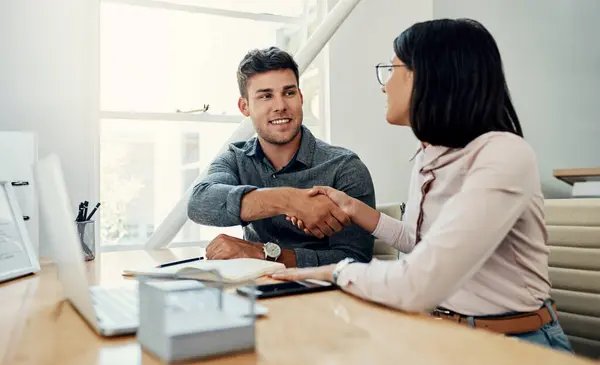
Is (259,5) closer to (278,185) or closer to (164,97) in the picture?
(164,97)

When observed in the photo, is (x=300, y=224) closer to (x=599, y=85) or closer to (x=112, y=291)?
(x=112, y=291)

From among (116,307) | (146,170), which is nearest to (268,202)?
(116,307)

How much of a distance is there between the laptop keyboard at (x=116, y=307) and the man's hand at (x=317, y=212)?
647 millimetres

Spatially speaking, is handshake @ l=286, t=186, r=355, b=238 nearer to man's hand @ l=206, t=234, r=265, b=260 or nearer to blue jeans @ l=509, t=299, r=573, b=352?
man's hand @ l=206, t=234, r=265, b=260

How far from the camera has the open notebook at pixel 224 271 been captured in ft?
4.21

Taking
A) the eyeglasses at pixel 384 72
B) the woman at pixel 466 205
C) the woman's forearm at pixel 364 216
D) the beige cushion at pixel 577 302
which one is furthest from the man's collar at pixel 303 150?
the beige cushion at pixel 577 302

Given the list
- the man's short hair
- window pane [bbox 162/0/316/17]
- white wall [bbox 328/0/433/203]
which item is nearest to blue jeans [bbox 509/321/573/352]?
the man's short hair

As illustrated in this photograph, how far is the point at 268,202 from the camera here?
5.73 ft

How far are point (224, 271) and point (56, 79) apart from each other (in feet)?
5.45

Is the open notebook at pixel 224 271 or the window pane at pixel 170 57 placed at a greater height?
the window pane at pixel 170 57

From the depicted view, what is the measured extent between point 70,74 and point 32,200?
84 cm

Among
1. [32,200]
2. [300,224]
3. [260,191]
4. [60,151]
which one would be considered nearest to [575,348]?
[300,224]

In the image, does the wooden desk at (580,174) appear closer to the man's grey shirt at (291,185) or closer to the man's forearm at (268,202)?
the man's grey shirt at (291,185)

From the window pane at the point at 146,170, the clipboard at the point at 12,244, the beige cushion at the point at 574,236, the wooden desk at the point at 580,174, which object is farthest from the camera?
the window pane at the point at 146,170
